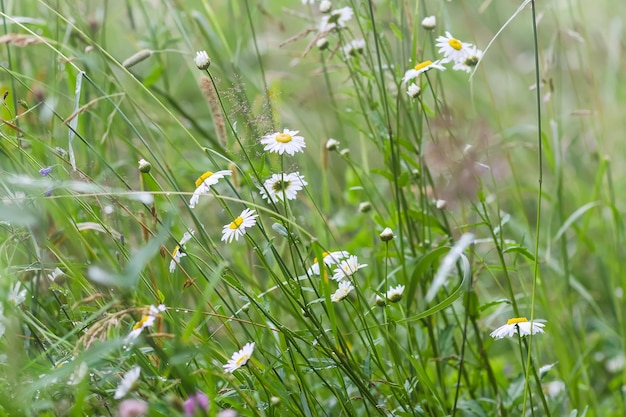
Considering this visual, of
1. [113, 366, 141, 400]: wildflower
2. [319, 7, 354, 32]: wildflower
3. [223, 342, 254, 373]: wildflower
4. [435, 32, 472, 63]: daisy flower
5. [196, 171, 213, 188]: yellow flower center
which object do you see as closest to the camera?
[113, 366, 141, 400]: wildflower

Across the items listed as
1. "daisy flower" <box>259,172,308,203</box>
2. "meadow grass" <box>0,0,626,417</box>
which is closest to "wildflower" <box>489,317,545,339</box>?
"meadow grass" <box>0,0,626,417</box>

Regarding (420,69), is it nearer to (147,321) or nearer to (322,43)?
(322,43)

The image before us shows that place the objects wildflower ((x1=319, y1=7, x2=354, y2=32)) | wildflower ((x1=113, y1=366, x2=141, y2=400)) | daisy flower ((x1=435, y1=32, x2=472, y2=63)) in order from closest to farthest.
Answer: wildflower ((x1=113, y1=366, x2=141, y2=400)) → daisy flower ((x1=435, y1=32, x2=472, y2=63)) → wildflower ((x1=319, y1=7, x2=354, y2=32))

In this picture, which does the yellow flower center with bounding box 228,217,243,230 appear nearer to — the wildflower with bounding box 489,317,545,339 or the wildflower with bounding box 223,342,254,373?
the wildflower with bounding box 223,342,254,373

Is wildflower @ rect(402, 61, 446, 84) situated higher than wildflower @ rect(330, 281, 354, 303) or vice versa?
wildflower @ rect(402, 61, 446, 84)

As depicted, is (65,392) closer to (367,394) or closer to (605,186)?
(367,394)

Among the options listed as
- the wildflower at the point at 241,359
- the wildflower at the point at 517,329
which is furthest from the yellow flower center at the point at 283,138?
the wildflower at the point at 517,329

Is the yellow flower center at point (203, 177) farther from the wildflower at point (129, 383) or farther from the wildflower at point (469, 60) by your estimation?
the wildflower at point (469, 60)

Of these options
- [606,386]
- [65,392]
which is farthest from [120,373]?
[606,386]

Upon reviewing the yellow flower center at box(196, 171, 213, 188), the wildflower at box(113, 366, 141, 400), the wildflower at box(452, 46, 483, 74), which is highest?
the wildflower at box(452, 46, 483, 74)
